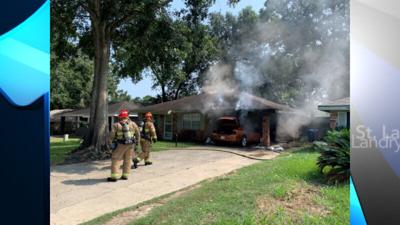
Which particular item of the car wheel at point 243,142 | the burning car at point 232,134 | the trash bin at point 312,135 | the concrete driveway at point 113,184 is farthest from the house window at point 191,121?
the concrete driveway at point 113,184

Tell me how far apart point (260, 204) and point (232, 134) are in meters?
13.4

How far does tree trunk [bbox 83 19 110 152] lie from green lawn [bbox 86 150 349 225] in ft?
25.0

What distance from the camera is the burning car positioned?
748 inches

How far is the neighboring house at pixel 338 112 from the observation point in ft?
56.2

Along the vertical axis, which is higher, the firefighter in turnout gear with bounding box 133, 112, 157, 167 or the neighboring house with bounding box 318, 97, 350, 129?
the neighboring house with bounding box 318, 97, 350, 129

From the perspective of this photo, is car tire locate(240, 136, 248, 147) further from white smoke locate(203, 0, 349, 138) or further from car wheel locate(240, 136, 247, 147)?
white smoke locate(203, 0, 349, 138)

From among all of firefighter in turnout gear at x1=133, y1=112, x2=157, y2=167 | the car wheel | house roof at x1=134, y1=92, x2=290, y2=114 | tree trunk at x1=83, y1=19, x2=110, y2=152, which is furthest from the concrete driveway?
house roof at x1=134, y1=92, x2=290, y2=114

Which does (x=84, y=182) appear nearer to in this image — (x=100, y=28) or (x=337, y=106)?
(x=100, y=28)

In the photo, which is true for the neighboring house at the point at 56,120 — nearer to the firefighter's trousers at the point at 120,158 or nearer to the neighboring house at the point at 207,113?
the neighboring house at the point at 207,113

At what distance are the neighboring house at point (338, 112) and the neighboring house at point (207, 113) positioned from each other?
2.75 metres

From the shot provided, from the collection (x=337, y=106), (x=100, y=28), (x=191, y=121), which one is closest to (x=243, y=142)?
(x=191, y=121)

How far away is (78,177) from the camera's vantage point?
352 inches

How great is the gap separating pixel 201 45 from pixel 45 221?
12.0m

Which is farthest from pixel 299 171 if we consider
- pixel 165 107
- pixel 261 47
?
pixel 261 47
